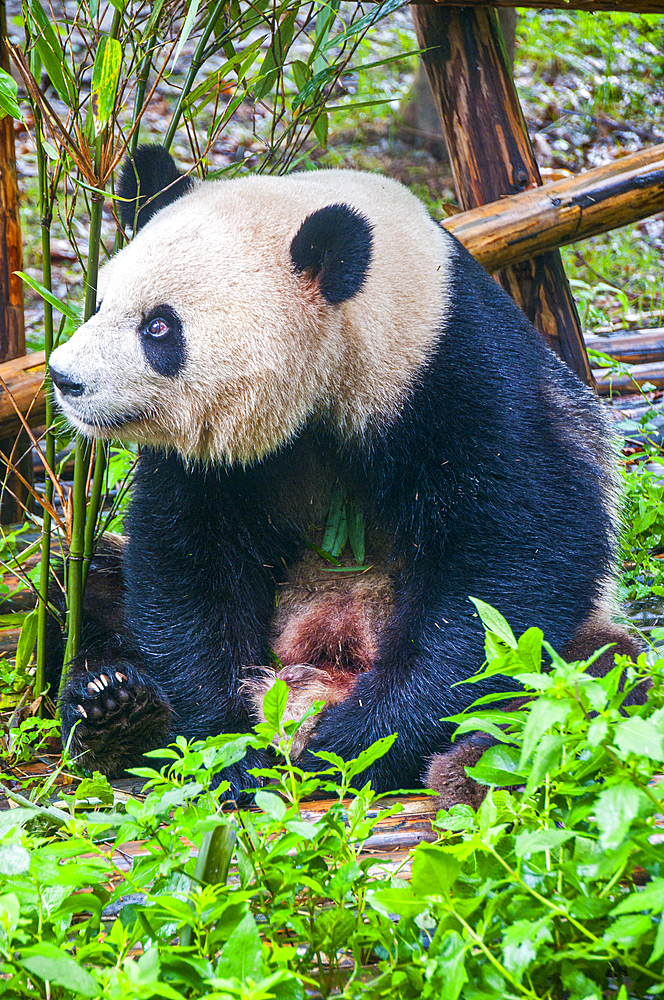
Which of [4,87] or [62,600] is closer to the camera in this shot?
[4,87]

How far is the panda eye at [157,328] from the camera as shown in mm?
2023

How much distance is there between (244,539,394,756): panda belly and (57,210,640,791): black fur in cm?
5

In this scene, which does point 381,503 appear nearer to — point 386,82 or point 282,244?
point 282,244

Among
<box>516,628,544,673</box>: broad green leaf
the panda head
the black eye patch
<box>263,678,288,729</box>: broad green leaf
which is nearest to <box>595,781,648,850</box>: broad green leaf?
<box>516,628,544,673</box>: broad green leaf

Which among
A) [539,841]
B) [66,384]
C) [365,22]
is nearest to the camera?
[539,841]

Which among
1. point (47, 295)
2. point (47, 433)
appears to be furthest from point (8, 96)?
point (47, 433)

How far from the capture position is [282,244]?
209cm

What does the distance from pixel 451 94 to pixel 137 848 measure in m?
3.05

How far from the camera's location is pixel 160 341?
203cm

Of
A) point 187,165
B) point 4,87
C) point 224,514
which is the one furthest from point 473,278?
point 187,165

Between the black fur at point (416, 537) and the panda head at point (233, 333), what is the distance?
0.10 meters

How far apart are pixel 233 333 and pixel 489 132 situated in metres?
2.08

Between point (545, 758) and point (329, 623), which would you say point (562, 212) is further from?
point (545, 758)

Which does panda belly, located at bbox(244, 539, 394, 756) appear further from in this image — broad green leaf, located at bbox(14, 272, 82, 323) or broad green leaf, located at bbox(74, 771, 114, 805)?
broad green leaf, located at bbox(14, 272, 82, 323)
